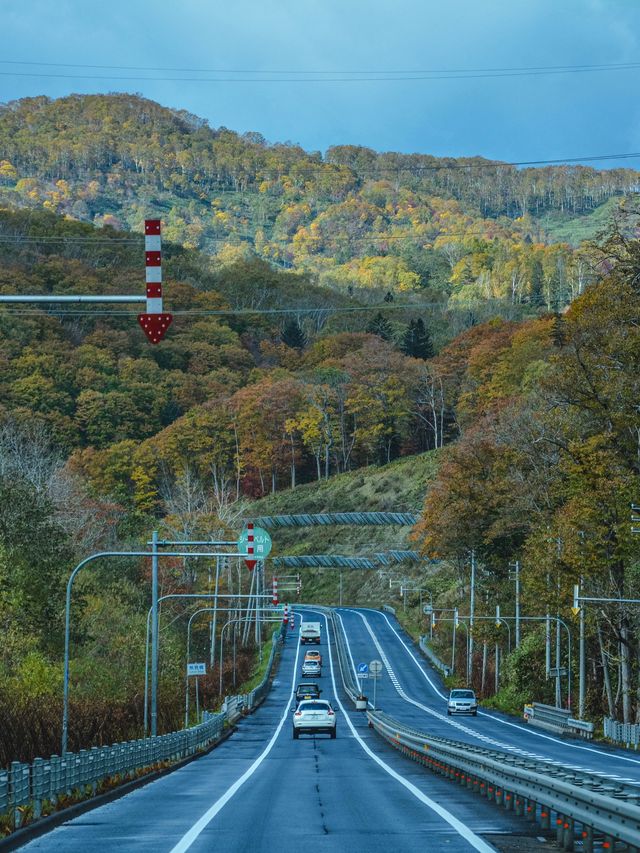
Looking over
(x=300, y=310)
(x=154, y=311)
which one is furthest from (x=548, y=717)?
(x=300, y=310)

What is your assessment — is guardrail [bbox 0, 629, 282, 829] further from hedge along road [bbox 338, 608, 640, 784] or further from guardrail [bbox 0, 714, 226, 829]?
hedge along road [bbox 338, 608, 640, 784]

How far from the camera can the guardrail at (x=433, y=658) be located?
9544 cm

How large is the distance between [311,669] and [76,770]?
7082 centimetres

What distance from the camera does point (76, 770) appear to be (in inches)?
961

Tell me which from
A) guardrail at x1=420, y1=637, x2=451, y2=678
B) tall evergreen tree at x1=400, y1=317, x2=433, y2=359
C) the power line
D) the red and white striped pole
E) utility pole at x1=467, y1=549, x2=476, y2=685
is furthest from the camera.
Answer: tall evergreen tree at x1=400, y1=317, x2=433, y2=359

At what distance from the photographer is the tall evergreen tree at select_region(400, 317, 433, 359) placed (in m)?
163

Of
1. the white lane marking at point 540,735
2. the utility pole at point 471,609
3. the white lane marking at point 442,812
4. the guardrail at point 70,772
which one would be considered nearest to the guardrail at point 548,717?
the white lane marking at point 540,735

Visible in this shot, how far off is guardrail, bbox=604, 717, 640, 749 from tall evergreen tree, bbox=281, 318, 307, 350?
408ft

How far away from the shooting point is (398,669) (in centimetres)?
9631

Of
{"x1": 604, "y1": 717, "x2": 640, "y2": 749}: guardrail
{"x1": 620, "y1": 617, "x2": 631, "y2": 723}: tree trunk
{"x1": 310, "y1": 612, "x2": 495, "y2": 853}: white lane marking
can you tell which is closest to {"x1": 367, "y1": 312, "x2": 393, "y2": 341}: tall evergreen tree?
{"x1": 620, "y1": 617, "x2": 631, "y2": 723}: tree trunk

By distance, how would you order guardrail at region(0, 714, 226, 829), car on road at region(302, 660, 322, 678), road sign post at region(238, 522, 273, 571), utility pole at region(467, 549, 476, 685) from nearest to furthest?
1. guardrail at region(0, 714, 226, 829)
2. road sign post at region(238, 522, 273, 571)
3. utility pole at region(467, 549, 476, 685)
4. car on road at region(302, 660, 322, 678)

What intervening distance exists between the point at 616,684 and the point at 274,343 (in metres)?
113

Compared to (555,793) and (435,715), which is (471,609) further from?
(555,793)

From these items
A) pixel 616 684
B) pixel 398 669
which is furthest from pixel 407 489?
pixel 616 684
